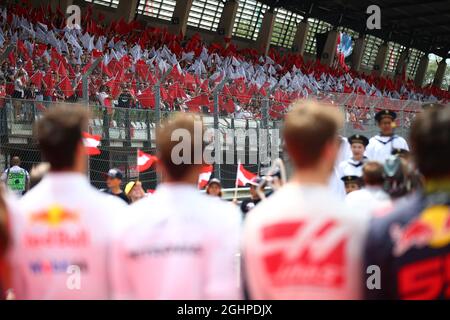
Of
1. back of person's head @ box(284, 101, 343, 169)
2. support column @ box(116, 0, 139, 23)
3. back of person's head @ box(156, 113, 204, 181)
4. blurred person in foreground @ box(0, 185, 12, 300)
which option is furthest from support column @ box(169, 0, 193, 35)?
back of person's head @ box(284, 101, 343, 169)

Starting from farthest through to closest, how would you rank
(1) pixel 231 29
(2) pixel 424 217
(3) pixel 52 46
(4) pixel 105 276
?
(1) pixel 231 29 < (3) pixel 52 46 < (4) pixel 105 276 < (2) pixel 424 217

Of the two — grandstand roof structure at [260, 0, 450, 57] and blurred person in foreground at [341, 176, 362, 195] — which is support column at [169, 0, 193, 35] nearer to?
grandstand roof structure at [260, 0, 450, 57]

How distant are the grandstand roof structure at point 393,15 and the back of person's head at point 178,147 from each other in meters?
35.9

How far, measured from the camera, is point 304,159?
8.46 ft

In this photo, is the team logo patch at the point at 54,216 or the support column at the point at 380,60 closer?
the team logo patch at the point at 54,216

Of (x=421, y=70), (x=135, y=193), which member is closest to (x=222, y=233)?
(x=135, y=193)

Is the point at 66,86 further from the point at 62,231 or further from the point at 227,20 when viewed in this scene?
the point at 227,20

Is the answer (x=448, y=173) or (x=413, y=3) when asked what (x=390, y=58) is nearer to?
(x=413, y=3)

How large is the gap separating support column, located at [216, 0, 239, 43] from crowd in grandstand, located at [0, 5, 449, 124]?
22.1 feet

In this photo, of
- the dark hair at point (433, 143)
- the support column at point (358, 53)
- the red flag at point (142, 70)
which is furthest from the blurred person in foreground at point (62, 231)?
the support column at point (358, 53)

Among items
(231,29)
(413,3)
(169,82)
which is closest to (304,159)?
(169,82)

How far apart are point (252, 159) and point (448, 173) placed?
9259mm

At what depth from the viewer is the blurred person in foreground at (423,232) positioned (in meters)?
2.40

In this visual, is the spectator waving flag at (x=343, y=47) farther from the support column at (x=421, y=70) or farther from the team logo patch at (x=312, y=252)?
the team logo patch at (x=312, y=252)
